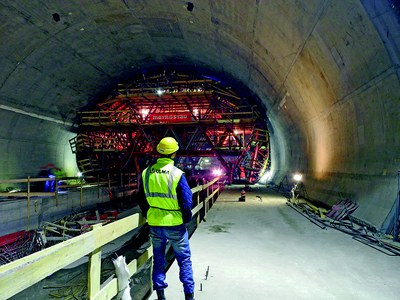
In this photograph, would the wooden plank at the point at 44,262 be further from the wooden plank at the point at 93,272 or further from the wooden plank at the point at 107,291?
the wooden plank at the point at 107,291

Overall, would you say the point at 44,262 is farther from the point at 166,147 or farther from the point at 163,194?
the point at 166,147

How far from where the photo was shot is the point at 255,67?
1047 cm

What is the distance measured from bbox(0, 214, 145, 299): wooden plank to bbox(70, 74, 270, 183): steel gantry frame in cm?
1363

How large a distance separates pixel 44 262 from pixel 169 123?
14598 mm

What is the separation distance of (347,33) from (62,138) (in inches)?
605

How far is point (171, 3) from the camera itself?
8.62 meters

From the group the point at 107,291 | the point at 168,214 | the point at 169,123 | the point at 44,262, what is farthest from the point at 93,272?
the point at 169,123

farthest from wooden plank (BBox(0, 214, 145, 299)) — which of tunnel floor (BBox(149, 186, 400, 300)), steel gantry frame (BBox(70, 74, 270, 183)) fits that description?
steel gantry frame (BBox(70, 74, 270, 183))

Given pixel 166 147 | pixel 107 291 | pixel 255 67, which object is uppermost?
pixel 255 67

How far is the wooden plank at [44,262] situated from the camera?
1325 mm

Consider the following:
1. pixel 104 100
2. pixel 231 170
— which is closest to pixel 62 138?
pixel 104 100

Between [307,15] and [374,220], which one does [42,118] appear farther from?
[374,220]

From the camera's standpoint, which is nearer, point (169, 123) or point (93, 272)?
point (93, 272)

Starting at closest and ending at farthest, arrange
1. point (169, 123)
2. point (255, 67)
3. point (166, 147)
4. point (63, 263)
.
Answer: point (63, 263) < point (166, 147) < point (255, 67) < point (169, 123)
